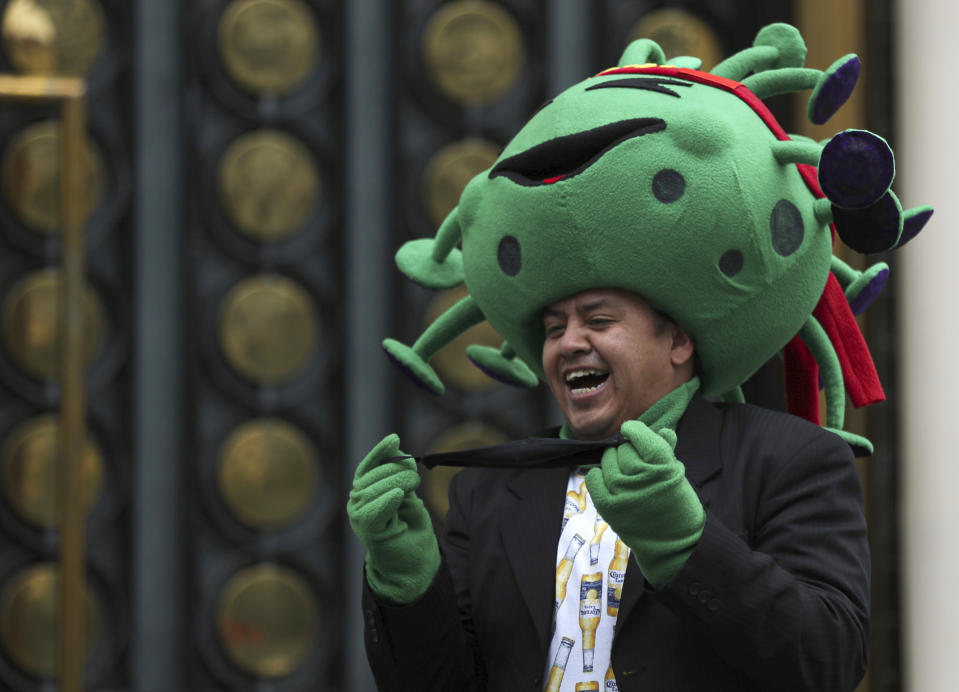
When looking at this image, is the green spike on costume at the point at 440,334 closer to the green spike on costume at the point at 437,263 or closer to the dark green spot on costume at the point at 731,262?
the green spike on costume at the point at 437,263

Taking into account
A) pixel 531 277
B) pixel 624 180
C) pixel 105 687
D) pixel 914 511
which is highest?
pixel 624 180

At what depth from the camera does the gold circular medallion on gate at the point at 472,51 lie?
345cm

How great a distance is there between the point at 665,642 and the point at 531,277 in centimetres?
46

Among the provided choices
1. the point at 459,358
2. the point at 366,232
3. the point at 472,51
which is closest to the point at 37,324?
the point at 366,232

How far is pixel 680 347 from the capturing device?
169 centimetres

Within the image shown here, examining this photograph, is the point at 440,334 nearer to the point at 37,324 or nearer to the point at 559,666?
the point at 559,666

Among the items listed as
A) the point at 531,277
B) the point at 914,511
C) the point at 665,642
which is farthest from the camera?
the point at 914,511

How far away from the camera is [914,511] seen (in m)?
3.28

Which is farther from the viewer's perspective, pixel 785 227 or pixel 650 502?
pixel 785 227

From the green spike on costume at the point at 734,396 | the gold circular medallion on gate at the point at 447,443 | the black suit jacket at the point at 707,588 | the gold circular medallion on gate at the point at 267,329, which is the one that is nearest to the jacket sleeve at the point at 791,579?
the black suit jacket at the point at 707,588

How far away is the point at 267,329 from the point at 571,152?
188 cm

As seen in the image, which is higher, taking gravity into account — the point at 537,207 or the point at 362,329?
the point at 537,207

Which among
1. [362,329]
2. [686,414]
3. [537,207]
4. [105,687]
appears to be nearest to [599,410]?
[686,414]

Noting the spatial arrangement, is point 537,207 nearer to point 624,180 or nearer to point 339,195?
point 624,180
